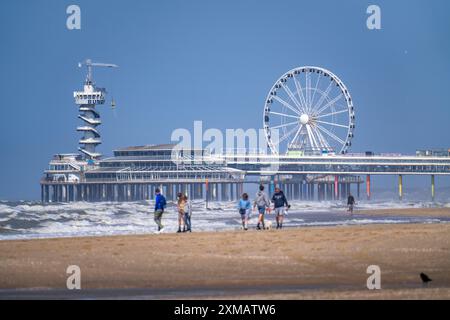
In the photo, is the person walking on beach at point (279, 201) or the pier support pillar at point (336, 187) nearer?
the person walking on beach at point (279, 201)

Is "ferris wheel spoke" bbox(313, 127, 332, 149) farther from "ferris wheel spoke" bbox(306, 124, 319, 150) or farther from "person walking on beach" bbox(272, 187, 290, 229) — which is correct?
"person walking on beach" bbox(272, 187, 290, 229)

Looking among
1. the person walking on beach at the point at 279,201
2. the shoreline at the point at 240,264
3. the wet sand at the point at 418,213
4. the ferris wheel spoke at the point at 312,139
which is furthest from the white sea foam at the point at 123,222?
the ferris wheel spoke at the point at 312,139

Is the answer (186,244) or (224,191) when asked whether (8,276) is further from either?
(224,191)

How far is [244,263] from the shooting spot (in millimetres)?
19422

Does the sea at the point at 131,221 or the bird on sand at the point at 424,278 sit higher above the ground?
the bird on sand at the point at 424,278

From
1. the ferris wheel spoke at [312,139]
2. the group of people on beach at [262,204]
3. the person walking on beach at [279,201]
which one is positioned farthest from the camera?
the ferris wheel spoke at [312,139]

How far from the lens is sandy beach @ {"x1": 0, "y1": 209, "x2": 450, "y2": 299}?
15469mm

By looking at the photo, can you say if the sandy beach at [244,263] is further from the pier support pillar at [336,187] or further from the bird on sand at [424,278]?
the pier support pillar at [336,187]

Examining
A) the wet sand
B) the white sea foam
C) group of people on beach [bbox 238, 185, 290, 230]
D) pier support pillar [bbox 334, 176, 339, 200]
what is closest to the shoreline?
group of people on beach [bbox 238, 185, 290, 230]

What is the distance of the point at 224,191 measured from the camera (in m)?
117

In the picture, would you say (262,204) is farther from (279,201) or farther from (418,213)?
(418,213)

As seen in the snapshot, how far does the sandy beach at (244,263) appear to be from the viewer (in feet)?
50.8
